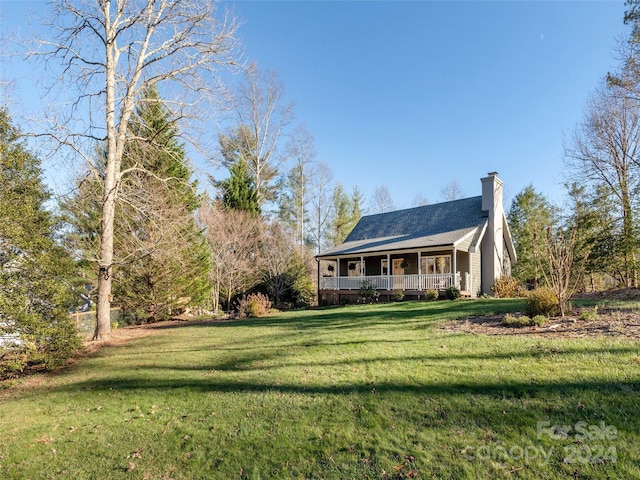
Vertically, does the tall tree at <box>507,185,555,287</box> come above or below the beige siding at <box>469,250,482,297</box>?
above

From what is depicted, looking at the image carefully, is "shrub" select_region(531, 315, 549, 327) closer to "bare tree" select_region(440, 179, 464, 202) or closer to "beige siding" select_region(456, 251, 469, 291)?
"beige siding" select_region(456, 251, 469, 291)

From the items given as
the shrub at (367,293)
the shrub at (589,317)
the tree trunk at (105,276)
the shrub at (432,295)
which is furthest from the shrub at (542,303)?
the tree trunk at (105,276)

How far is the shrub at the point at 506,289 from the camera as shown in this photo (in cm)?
1638

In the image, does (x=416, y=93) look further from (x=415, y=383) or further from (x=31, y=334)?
(x=31, y=334)

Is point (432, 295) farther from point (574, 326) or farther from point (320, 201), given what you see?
point (320, 201)

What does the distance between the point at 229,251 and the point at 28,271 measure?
44.4 ft

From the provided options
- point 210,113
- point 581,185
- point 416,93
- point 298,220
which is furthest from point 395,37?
point 298,220

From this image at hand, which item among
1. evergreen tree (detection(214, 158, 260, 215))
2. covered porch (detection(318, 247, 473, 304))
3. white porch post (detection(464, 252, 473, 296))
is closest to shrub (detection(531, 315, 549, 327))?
covered porch (detection(318, 247, 473, 304))

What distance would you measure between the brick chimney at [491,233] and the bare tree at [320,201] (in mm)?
17090

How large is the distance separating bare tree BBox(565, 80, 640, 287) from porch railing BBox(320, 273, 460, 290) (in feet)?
32.1

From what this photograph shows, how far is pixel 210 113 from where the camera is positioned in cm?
1176

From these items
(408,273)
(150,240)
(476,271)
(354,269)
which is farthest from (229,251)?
(476,271)

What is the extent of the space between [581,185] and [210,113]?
2208 centimetres

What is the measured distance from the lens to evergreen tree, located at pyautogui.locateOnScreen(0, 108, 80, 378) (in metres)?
6.58
